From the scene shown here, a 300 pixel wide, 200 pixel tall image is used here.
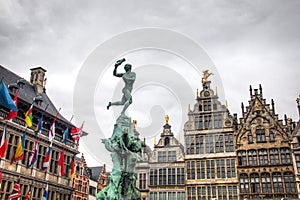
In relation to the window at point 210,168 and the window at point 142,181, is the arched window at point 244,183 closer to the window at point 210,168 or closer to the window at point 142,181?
the window at point 210,168

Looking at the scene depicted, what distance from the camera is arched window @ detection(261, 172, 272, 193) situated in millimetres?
28359

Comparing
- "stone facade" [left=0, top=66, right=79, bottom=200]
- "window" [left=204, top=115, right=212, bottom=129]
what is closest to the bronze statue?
"stone facade" [left=0, top=66, right=79, bottom=200]

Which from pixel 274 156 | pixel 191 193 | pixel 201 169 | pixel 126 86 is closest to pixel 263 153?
pixel 274 156

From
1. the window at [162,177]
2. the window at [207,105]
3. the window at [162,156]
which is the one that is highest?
the window at [207,105]

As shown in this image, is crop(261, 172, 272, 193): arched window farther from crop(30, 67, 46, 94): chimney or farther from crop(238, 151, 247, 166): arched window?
crop(30, 67, 46, 94): chimney

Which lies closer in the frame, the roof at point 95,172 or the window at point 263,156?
the window at point 263,156

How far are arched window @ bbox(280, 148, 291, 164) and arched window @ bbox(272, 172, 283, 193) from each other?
4.12 feet

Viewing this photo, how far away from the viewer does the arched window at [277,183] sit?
27984 mm

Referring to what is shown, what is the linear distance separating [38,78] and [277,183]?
24599mm

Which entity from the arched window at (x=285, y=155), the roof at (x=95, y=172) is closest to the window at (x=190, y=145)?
the arched window at (x=285, y=155)

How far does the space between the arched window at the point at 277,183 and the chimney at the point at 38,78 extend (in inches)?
927

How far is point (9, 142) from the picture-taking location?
2427 cm

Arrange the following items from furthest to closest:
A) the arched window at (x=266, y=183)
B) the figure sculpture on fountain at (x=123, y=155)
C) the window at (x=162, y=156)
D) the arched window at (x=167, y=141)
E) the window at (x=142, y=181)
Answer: the arched window at (x=167, y=141), the window at (x=142, y=181), the window at (x=162, y=156), the arched window at (x=266, y=183), the figure sculpture on fountain at (x=123, y=155)

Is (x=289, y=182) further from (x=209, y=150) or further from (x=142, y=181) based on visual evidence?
(x=142, y=181)
